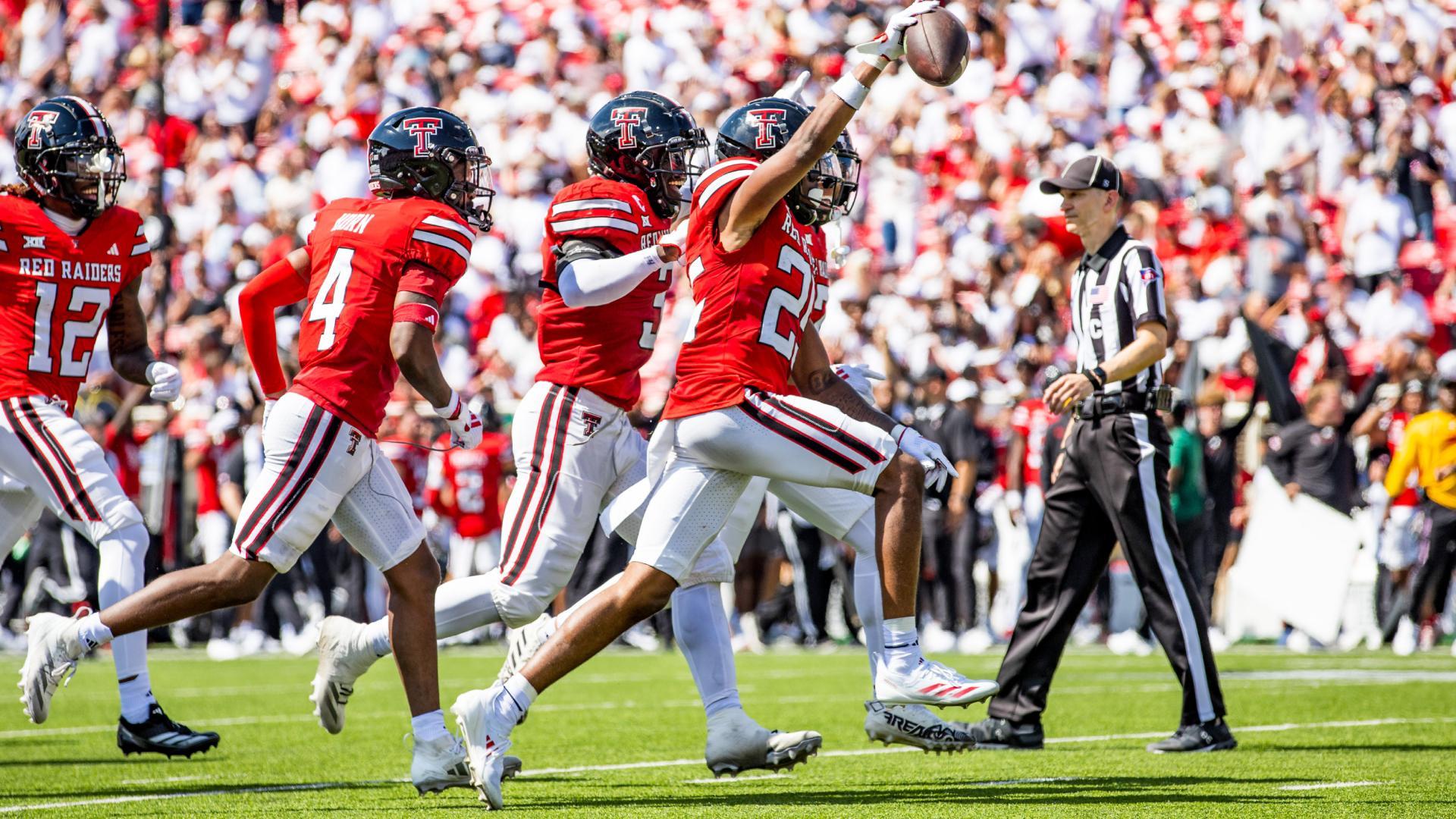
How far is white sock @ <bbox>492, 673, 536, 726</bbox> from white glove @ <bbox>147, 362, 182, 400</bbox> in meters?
2.15

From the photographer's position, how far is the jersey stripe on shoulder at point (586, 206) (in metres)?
5.64

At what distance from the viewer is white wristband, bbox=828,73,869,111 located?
4855mm

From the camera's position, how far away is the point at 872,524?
5773mm

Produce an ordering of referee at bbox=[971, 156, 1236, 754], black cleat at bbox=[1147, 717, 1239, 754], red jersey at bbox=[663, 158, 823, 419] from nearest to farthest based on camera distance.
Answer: red jersey at bbox=[663, 158, 823, 419], black cleat at bbox=[1147, 717, 1239, 754], referee at bbox=[971, 156, 1236, 754]

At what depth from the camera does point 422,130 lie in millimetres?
5668

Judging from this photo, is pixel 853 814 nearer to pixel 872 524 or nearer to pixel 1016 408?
pixel 872 524

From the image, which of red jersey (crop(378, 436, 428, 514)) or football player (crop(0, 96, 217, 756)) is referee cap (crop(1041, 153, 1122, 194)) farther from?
red jersey (crop(378, 436, 428, 514))

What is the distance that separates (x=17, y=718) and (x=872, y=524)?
456cm

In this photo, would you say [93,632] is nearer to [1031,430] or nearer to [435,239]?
[435,239]

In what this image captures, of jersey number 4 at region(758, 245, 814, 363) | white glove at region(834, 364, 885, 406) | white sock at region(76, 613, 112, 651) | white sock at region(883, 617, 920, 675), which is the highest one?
jersey number 4 at region(758, 245, 814, 363)

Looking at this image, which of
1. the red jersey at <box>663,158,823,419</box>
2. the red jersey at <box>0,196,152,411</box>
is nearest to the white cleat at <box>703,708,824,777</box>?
the red jersey at <box>663,158,823,419</box>

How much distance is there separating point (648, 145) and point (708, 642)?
1.64 m

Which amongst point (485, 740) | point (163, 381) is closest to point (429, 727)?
point (485, 740)

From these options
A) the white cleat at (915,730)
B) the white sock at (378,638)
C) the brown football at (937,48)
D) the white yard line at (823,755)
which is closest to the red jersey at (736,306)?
the brown football at (937,48)
